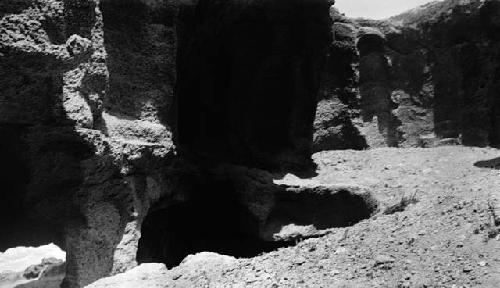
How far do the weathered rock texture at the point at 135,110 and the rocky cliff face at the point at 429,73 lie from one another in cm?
438

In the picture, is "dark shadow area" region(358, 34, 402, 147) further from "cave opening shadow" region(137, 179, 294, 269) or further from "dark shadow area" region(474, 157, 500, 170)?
"cave opening shadow" region(137, 179, 294, 269)

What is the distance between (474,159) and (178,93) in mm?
5326

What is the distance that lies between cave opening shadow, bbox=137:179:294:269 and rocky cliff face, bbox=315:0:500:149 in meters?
5.64

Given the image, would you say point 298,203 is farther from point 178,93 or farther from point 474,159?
point 474,159

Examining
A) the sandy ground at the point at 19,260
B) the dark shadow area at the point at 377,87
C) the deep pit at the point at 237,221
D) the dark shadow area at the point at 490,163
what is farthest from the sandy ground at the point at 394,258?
the sandy ground at the point at 19,260

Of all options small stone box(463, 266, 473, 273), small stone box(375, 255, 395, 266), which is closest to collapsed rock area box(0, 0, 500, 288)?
small stone box(375, 255, 395, 266)

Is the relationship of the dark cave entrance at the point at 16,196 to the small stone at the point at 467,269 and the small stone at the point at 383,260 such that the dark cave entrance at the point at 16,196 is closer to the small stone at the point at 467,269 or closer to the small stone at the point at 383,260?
the small stone at the point at 383,260

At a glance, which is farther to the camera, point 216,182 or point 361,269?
point 216,182

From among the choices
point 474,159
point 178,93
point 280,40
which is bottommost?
point 474,159

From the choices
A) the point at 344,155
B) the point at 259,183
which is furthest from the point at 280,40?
the point at 344,155

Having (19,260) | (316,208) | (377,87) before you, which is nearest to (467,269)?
(316,208)

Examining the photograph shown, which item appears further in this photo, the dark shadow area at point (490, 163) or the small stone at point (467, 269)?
the dark shadow area at point (490, 163)

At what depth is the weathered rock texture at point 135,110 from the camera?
568 cm

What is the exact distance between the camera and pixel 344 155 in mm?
11375
